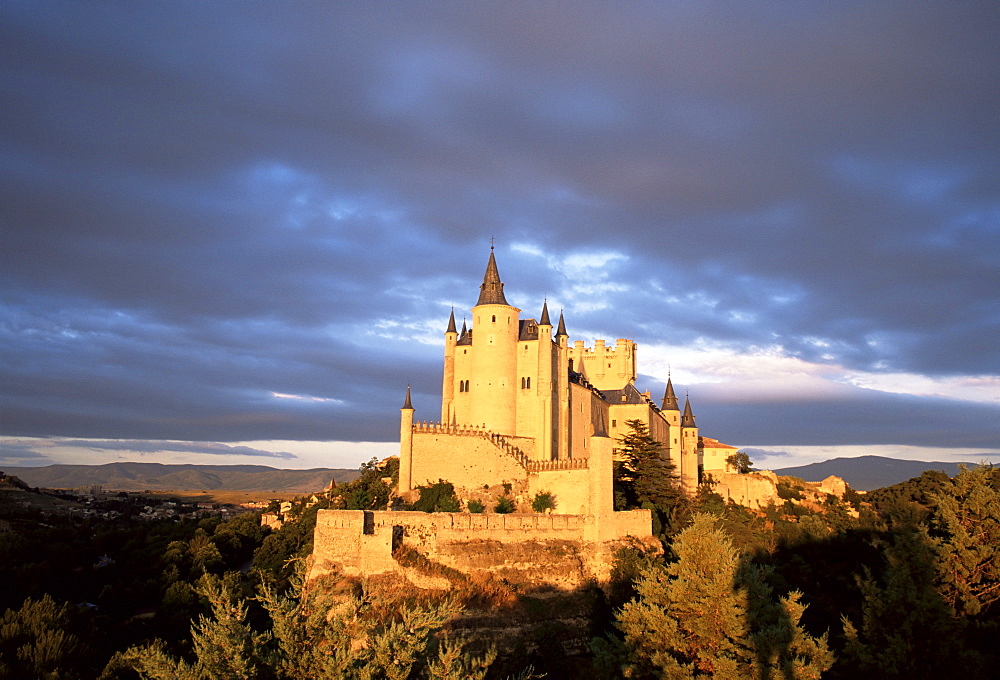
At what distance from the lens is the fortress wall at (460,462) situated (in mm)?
46250

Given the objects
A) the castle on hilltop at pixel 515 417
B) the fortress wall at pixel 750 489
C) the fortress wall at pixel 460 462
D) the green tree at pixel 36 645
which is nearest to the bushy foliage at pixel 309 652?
the green tree at pixel 36 645

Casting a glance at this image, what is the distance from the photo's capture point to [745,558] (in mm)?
21750

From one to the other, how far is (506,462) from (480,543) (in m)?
7.88

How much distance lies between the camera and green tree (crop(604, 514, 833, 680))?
19359 mm

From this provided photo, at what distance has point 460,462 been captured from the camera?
46.4 metres

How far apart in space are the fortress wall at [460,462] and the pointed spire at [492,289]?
10.7 metres

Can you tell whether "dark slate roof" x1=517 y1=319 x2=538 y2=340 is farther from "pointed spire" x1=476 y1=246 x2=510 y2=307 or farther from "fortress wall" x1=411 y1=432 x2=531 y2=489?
"fortress wall" x1=411 y1=432 x2=531 y2=489

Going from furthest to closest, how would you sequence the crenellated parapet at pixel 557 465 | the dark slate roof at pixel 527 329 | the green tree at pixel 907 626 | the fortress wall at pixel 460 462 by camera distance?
the dark slate roof at pixel 527 329, the fortress wall at pixel 460 462, the crenellated parapet at pixel 557 465, the green tree at pixel 907 626

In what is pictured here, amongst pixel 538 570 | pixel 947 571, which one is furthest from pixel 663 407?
pixel 947 571

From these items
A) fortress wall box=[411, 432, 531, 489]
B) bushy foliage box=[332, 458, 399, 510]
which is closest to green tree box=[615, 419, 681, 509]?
fortress wall box=[411, 432, 531, 489]

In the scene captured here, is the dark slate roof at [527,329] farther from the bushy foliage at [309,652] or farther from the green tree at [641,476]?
the bushy foliage at [309,652]

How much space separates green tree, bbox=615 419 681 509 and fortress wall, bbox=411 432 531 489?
24.5 ft

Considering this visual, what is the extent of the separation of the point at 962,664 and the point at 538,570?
859 inches

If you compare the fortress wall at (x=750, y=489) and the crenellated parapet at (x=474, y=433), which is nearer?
the crenellated parapet at (x=474, y=433)
